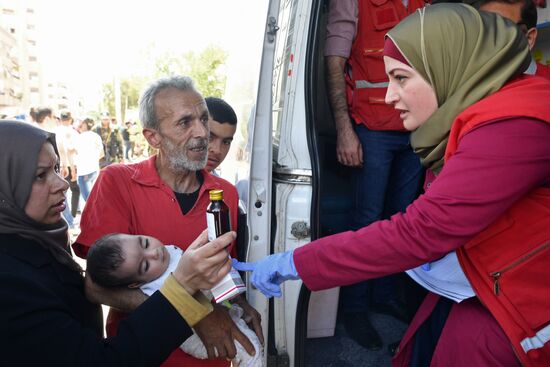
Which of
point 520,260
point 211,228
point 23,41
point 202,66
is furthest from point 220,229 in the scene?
point 23,41

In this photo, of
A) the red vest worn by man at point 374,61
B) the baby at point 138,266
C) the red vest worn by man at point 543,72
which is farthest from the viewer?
the red vest worn by man at point 374,61

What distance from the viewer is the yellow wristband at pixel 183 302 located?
1.23 metres

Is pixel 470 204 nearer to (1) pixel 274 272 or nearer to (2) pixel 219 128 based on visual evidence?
(1) pixel 274 272

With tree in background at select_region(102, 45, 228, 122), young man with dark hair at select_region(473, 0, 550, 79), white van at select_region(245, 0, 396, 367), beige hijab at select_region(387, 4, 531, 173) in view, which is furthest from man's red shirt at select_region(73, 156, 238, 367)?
tree in background at select_region(102, 45, 228, 122)

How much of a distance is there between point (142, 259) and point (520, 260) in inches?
50.5

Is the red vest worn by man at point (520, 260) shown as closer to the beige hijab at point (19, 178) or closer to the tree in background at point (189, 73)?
the beige hijab at point (19, 178)

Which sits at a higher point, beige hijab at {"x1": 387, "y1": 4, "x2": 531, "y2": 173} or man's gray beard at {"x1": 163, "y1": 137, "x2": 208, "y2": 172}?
beige hijab at {"x1": 387, "y1": 4, "x2": 531, "y2": 173}

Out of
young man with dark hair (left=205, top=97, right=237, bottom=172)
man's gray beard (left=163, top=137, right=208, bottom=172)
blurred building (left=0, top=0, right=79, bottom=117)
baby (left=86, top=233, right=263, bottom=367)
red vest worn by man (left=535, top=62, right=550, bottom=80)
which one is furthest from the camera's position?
blurred building (left=0, top=0, right=79, bottom=117)

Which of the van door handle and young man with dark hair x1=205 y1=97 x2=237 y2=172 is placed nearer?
the van door handle

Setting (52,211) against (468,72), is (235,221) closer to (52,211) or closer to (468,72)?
(52,211)

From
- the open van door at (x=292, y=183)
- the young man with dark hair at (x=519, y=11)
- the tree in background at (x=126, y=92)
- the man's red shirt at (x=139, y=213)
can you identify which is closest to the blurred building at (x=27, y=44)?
the tree in background at (x=126, y=92)

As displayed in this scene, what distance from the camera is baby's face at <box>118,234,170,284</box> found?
1.48 m

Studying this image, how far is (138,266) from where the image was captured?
150cm

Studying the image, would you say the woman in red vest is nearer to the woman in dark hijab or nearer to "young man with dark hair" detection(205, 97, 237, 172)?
the woman in dark hijab
